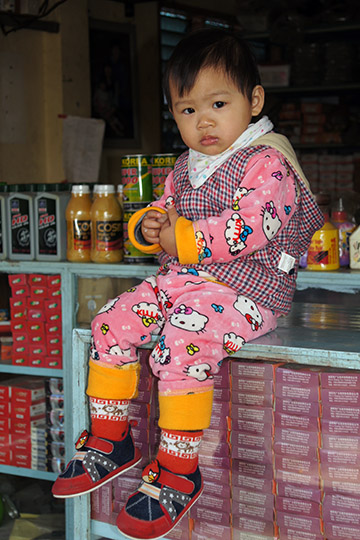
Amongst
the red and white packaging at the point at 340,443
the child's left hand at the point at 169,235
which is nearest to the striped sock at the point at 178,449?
the red and white packaging at the point at 340,443

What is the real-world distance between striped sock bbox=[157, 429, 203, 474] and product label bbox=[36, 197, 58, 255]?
42.1 inches

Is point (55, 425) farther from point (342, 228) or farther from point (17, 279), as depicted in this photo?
point (342, 228)

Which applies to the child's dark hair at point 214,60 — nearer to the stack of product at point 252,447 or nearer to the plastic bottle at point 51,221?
the stack of product at point 252,447

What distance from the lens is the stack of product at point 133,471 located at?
145 cm

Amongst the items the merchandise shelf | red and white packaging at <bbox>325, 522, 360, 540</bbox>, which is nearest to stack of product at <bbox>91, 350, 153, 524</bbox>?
the merchandise shelf

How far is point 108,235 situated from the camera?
2045mm

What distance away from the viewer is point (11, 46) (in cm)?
392

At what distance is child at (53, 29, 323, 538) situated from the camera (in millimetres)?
1245

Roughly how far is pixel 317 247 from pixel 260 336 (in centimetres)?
53

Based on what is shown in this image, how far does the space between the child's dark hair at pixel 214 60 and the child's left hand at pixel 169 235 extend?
24cm

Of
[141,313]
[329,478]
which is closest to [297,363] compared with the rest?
[329,478]

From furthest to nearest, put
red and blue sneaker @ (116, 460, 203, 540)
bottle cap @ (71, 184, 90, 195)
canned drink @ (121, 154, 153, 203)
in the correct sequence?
bottle cap @ (71, 184, 90, 195), canned drink @ (121, 154, 153, 203), red and blue sneaker @ (116, 460, 203, 540)

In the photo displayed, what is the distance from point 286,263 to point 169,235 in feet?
0.81

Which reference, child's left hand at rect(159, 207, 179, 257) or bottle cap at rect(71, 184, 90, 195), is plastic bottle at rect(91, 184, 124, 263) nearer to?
bottle cap at rect(71, 184, 90, 195)
